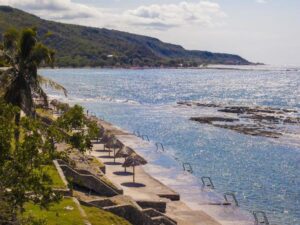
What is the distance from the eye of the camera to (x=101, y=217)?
2469 cm

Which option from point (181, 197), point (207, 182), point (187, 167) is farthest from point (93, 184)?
point (187, 167)

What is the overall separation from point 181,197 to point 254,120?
56283 millimetres

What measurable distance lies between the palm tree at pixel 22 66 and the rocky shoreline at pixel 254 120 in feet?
168

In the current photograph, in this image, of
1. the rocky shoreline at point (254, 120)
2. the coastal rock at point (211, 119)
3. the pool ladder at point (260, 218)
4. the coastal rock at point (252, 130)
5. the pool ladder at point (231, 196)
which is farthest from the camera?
the coastal rock at point (211, 119)

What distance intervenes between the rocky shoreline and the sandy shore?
3348cm

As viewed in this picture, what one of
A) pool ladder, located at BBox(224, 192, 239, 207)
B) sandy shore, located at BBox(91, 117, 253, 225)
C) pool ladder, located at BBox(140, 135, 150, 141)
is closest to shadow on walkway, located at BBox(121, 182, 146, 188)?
sandy shore, located at BBox(91, 117, 253, 225)

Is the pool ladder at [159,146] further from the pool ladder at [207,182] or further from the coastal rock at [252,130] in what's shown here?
the coastal rock at [252,130]

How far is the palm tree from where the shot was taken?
26.5m

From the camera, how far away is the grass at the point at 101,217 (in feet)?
78.5

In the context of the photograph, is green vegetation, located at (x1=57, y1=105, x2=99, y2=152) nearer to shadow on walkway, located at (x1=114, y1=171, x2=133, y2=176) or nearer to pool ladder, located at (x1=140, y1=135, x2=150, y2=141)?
shadow on walkway, located at (x1=114, y1=171, x2=133, y2=176)

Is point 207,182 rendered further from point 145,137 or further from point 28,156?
point 28,156

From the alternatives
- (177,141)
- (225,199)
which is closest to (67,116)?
(225,199)

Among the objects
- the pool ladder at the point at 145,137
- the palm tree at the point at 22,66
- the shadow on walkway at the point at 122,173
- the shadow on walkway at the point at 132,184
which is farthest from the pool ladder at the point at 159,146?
the palm tree at the point at 22,66

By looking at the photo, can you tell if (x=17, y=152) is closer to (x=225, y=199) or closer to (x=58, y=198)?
(x=58, y=198)
